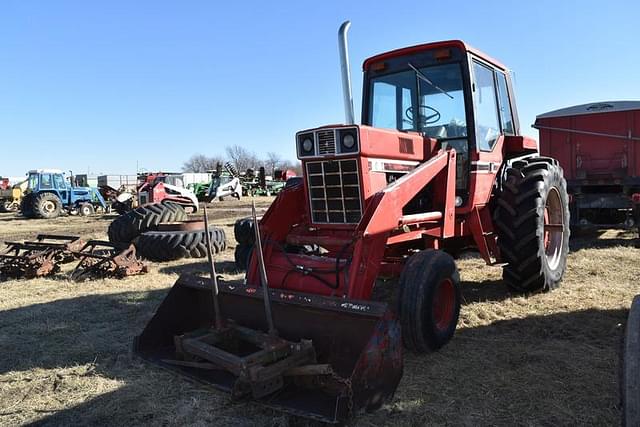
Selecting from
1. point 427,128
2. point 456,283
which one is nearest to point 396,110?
point 427,128

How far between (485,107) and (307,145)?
7.61 feet

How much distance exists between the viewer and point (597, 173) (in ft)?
34.0

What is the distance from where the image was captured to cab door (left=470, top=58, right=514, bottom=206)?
18.4 feet

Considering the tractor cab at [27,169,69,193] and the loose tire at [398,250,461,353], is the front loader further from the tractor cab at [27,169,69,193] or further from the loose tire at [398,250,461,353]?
the tractor cab at [27,169,69,193]

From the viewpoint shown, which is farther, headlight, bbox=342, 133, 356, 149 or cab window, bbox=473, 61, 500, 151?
cab window, bbox=473, 61, 500, 151

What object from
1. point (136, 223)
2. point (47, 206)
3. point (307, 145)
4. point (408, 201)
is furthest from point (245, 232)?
point (47, 206)

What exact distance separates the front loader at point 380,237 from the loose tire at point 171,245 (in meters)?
4.48

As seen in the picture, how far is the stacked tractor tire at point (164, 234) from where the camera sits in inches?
375

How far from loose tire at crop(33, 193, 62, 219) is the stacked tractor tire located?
14.3m

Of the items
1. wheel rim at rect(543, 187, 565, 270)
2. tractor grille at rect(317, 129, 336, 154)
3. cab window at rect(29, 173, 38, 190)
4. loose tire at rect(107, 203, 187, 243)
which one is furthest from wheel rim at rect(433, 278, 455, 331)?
cab window at rect(29, 173, 38, 190)

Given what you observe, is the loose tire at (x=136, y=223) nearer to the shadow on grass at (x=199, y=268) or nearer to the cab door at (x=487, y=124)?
the shadow on grass at (x=199, y=268)

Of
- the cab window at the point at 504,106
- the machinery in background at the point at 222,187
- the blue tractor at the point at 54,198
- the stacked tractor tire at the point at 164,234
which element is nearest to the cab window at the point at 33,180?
the blue tractor at the point at 54,198

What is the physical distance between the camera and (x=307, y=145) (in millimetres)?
4844

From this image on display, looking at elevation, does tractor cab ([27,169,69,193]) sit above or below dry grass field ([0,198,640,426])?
above
